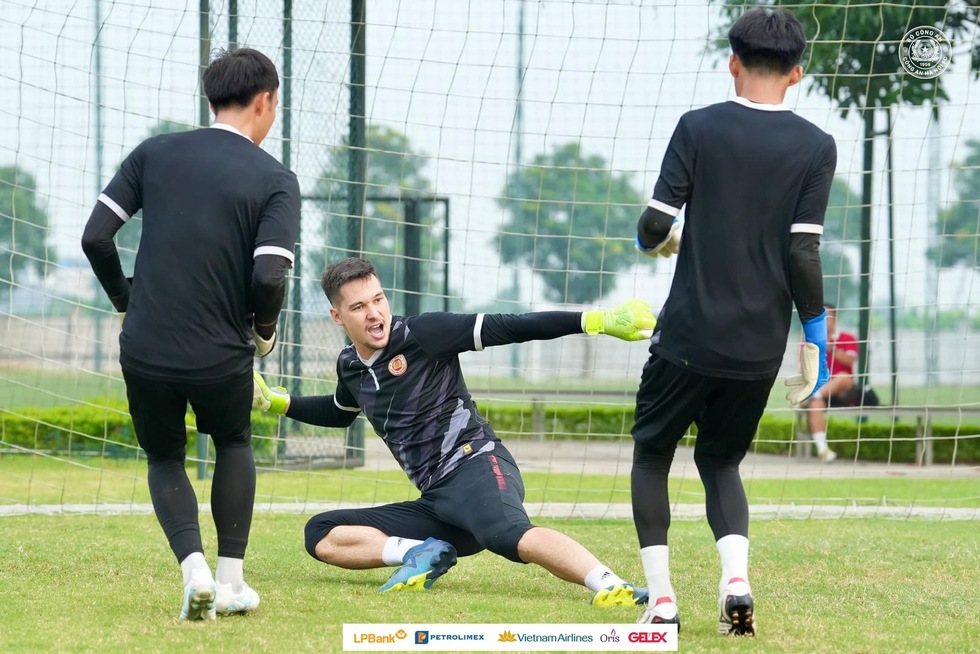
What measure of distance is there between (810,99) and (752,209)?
21.4 feet

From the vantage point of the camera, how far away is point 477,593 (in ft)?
15.5

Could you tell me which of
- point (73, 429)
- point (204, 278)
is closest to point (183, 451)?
point (204, 278)

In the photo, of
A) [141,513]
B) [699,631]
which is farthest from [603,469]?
[699,631]

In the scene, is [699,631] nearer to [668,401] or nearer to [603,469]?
[668,401]

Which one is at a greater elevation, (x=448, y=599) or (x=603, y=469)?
(x=448, y=599)

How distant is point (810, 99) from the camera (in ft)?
32.3

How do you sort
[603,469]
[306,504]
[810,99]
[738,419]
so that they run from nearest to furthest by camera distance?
[738,419] → [306,504] → [810,99] → [603,469]

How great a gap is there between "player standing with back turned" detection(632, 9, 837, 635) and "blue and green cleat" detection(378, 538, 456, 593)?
3.84 feet

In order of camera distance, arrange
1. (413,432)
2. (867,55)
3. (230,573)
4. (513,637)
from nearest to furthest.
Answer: (513,637) < (230,573) < (413,432) < (867,55)

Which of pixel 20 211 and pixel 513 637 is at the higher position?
pixel 20 211

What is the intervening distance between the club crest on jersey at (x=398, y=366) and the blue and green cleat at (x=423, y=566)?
2.26 ft

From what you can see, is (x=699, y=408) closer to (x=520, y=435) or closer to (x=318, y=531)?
(x=318, y=531)

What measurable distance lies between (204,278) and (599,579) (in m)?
1.74

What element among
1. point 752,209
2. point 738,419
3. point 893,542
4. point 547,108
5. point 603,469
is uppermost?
point 547,108
